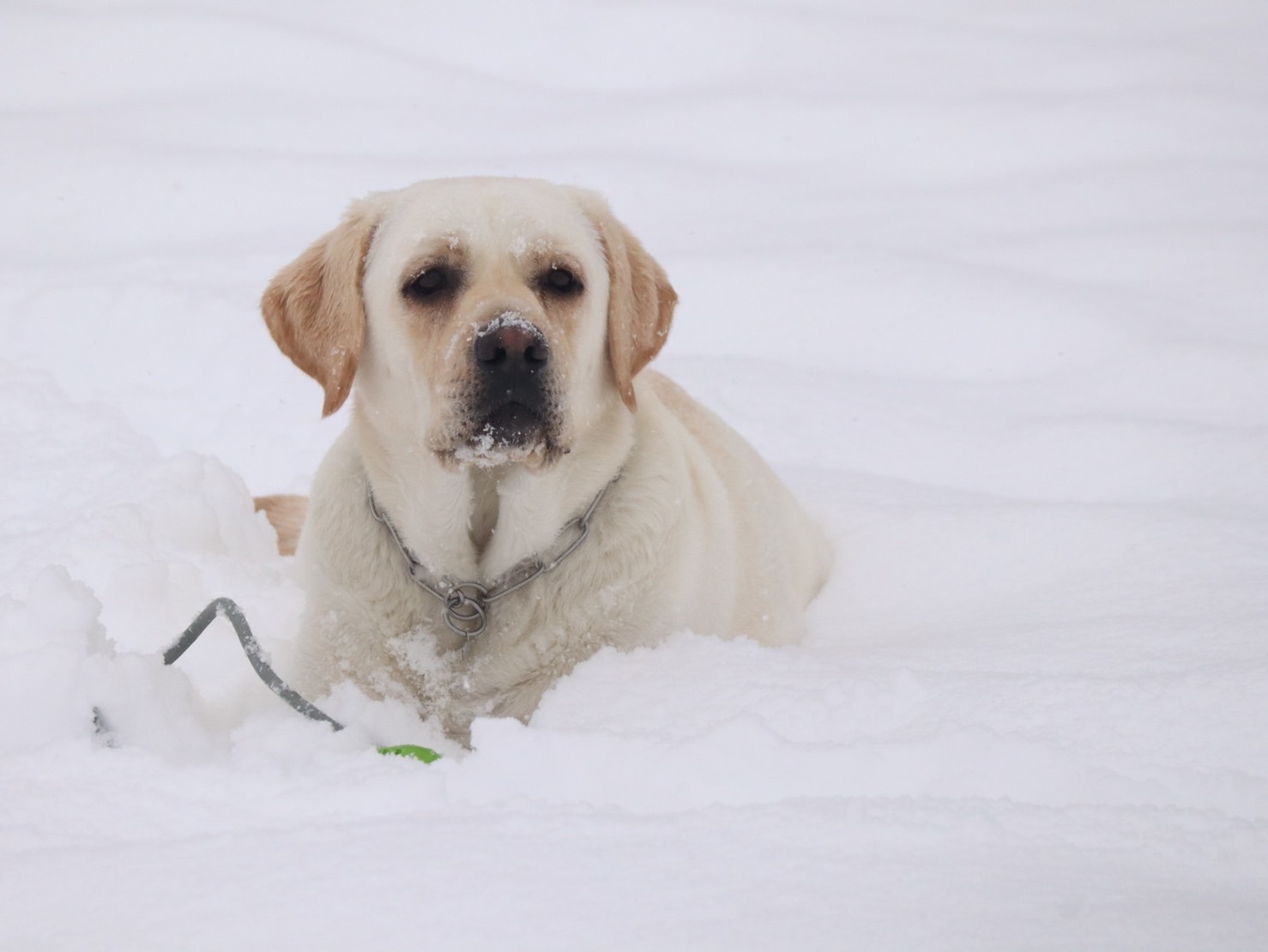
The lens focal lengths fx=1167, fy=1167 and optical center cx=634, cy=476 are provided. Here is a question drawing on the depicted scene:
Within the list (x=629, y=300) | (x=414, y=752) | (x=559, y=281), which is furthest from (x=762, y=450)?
(x=414, y=752)

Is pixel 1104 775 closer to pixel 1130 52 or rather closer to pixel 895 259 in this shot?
pixel 895 259

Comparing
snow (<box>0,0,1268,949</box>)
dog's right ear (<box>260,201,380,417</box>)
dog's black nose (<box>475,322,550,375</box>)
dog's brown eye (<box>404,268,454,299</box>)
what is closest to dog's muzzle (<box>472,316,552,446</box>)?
dog's black nose (<box>475,322,550,375</box>)

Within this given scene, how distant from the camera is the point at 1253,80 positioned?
9.56 m

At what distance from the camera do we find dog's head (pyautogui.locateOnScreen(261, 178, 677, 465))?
8.46 ft

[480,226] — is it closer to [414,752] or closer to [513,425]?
[513,425]

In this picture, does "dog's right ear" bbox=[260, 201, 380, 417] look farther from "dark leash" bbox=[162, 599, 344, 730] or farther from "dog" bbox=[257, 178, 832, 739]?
"dark leash" bbox=[162, 599, 344, 730]

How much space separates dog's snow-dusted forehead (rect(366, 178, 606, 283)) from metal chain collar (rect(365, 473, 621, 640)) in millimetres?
614

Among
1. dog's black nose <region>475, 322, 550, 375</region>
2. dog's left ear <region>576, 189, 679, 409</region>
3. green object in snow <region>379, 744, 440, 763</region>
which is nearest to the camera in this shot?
green object in snow <region>379, 744, 440, 763</region>

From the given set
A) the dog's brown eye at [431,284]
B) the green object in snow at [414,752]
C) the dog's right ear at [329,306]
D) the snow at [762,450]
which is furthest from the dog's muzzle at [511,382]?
the green object in snow at [414,752]

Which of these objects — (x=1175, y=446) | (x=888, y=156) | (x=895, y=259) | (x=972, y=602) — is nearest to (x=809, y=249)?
(x=895, y=259)

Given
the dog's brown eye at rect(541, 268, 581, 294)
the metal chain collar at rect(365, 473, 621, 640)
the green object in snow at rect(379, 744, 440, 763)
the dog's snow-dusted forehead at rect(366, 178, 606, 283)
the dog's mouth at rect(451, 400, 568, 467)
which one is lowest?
the green object in snow at rect(379, 744, 440, 763)

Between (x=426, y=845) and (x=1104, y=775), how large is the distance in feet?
3.66

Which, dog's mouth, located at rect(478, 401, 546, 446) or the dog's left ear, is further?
the dog's left ear

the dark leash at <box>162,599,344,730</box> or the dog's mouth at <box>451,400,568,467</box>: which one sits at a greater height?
the dog's mouth at <box>451,400,568,467</box>
